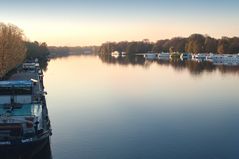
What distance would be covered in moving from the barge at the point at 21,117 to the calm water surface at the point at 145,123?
228 centimetres

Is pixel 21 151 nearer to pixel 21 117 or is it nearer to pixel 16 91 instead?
pixel 21 117

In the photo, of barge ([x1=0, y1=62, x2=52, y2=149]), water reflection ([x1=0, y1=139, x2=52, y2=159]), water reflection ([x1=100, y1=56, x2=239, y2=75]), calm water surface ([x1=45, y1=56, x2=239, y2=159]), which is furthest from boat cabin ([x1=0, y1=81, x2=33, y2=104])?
water reflection ([x1=100, y1=56, x2=239, y2=75])

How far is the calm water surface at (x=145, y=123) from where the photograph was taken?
18953 mm

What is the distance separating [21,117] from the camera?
54.0 feet

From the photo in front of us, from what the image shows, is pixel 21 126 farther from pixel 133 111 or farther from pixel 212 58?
pixel 212 58

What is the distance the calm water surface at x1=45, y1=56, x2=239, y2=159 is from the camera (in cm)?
1895

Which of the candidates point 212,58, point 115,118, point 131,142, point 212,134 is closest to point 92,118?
point 115,118

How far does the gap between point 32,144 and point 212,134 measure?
10643 millimetres

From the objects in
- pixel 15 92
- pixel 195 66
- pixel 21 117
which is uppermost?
pixel 15 92

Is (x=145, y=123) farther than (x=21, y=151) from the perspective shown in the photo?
Yes

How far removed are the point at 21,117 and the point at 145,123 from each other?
10281mm

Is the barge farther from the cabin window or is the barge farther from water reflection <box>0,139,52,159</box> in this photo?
water reflection <box>0,139,52,159</box>

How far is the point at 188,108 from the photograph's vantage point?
29.6 m

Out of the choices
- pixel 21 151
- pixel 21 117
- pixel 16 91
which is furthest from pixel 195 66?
pixel 21 151
